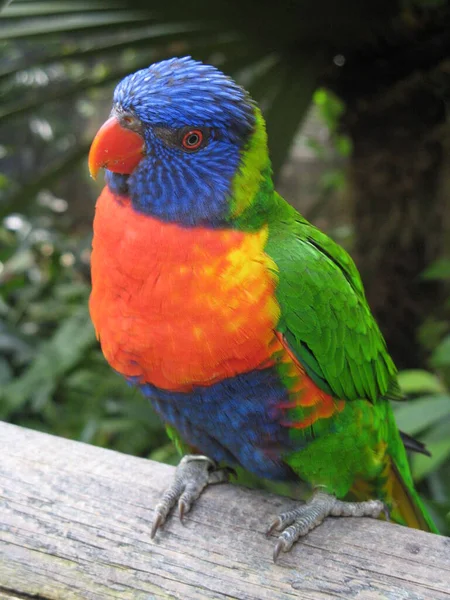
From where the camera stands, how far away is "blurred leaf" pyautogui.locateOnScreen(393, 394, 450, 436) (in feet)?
5.73

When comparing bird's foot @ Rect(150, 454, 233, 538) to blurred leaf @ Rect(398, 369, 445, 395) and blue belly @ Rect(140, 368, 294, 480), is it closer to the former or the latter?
blue belly @ Rect(140, 368, 294, 480)

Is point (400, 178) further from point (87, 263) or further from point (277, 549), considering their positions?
point (277, 549)

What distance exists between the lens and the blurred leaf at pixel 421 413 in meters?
1.75

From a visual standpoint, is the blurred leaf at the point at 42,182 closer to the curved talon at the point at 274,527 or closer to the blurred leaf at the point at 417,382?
the blurred leaf at the point at 417,382

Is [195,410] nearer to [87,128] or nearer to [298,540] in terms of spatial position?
[298,540]

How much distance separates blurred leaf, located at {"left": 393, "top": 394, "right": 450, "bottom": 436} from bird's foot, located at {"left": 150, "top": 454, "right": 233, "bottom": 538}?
0.58 meters

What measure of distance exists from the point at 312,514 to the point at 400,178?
1730mm

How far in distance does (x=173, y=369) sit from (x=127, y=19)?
1612 millimetres

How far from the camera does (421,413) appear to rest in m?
1.78

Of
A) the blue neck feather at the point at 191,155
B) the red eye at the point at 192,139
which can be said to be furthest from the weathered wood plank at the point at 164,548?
the red eye at the point at 192,139

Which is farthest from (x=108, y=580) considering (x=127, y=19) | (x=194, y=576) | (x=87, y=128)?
(x=87, y=128)

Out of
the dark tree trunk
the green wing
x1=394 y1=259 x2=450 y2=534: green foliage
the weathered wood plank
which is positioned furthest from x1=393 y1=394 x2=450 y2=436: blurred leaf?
the dark tree trunk

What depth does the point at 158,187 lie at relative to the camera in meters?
1.13

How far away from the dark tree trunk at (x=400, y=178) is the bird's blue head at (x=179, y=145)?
1426mm
